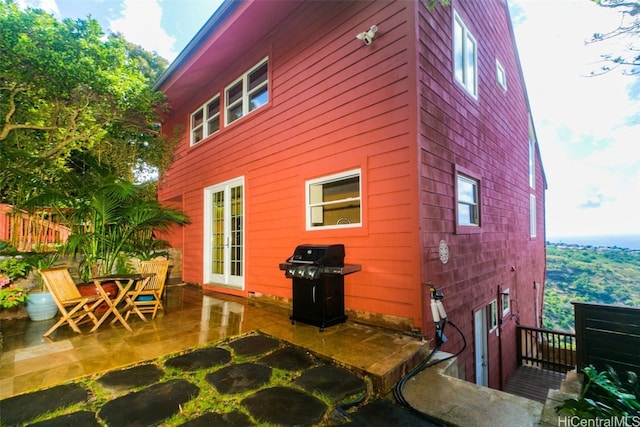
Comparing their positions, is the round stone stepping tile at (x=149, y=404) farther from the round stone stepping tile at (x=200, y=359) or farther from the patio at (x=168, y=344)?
the patio at (x=168, y=344)

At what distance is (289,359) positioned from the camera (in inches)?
109

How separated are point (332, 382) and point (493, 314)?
15.9ft

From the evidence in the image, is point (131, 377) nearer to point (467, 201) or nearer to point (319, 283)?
point (319, 283)

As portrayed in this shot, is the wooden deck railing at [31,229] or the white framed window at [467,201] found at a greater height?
the white framed window at [467,201]

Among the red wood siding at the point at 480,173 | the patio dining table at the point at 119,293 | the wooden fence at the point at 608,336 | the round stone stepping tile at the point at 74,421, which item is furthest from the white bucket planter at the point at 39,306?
the wooden fence at the point at 608,336

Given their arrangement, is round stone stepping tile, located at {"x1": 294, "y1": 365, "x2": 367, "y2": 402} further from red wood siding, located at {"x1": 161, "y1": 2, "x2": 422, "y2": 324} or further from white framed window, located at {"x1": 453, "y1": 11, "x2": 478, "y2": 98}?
white framed window, located at {"x1": 453, "y1": 11, "x2": 478, "y2": 98}

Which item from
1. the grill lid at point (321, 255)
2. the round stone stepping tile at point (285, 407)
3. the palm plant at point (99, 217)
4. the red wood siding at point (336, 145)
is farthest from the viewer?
the palm plant at point (99, 217)

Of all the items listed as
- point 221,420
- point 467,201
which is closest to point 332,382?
point 221,420

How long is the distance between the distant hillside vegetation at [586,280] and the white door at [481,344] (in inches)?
366

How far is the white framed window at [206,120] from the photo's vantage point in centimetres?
718

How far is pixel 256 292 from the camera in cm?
538

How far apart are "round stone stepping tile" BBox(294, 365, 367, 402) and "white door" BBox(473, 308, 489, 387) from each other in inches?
133

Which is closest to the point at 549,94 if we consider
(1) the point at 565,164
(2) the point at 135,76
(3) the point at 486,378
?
(1) the point at 565,164

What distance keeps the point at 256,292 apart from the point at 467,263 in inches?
146
